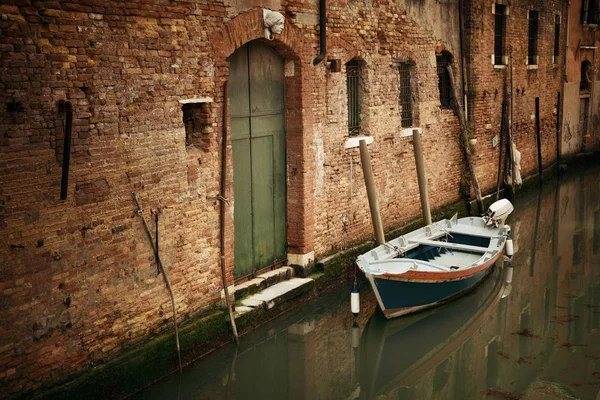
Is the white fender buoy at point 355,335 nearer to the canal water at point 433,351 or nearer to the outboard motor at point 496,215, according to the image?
the canal water at point 433,351

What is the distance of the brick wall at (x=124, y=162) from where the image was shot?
21.1 feet

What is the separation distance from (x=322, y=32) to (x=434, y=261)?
3.87 meters

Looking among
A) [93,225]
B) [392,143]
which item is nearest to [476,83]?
[392,143]

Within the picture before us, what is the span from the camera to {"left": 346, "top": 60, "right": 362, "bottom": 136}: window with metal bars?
11.7 m

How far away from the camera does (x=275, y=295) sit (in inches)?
383

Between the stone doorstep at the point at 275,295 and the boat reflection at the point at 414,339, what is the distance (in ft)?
3.36

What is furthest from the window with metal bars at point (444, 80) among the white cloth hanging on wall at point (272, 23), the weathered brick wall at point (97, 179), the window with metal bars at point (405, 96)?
the weathered brick wall at point (97, 179)

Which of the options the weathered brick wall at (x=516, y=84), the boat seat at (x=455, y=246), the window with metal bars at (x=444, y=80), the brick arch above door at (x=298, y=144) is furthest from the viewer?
the weathered brick wall at (x=516, y=84)

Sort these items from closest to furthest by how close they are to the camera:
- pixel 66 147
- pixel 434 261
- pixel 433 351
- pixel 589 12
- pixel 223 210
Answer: pixel 66 147
pixel 223 210
pixel 433 351
pixel 434 261
pixel 589 12

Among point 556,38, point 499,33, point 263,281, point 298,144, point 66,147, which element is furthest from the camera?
point 556,38

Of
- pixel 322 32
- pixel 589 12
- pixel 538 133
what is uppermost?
pixel 589 12

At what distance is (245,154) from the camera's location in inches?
385

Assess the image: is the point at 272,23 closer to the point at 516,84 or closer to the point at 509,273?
the point at 509,273

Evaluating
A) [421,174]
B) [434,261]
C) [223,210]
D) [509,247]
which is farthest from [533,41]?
[223,210]
